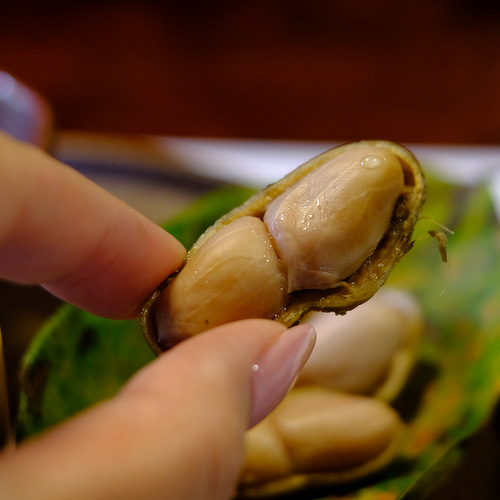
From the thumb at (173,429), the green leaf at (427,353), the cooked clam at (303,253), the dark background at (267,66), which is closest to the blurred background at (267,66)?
the dark background at (267,66)

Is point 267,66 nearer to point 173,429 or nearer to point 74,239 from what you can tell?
point 74,239

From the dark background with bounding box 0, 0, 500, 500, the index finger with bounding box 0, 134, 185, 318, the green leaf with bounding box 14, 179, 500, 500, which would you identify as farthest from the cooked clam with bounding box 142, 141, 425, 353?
the dark background with bounding box 0, 0, 500, 500

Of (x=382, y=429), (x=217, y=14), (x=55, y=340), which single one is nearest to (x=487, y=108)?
(x=217, y=14)

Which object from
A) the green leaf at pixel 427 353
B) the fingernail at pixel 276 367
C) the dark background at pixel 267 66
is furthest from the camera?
the dark background at pixel 267 66

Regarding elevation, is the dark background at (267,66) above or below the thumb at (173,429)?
→ above

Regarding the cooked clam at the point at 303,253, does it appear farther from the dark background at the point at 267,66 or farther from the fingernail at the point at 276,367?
the dark background at the point at 267,66

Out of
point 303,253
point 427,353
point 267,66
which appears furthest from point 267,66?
point 303,253

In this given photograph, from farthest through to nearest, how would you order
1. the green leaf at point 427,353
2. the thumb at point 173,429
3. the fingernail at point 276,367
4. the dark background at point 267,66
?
the dark background at point 267,66 < the green leaf at point 427,353 < the fingernail at point 276,367 < the thumb at point 173,429
